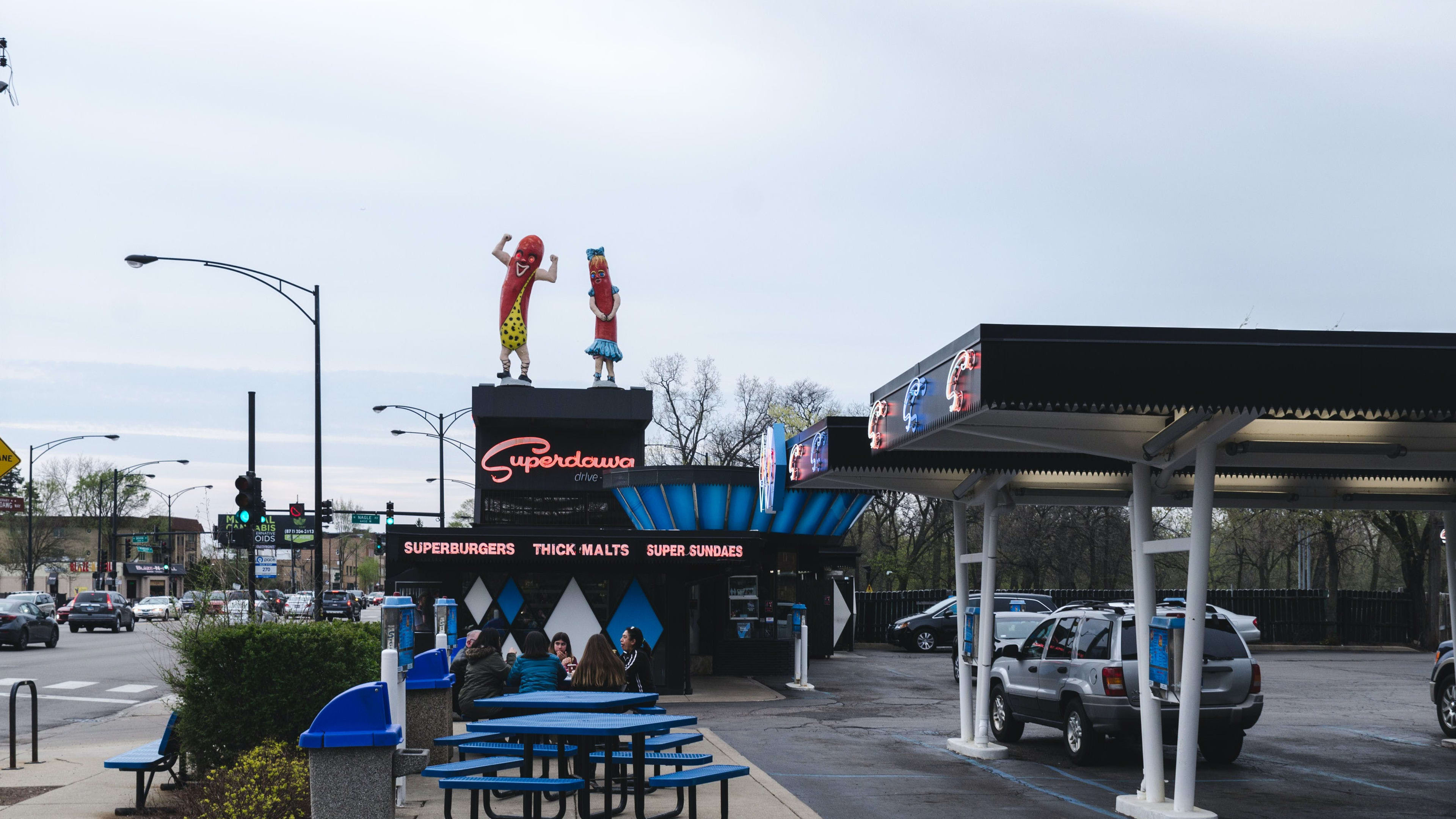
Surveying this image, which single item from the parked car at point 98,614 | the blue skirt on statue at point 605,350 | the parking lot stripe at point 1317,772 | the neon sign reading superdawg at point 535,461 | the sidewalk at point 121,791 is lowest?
the parked car at point 98,614

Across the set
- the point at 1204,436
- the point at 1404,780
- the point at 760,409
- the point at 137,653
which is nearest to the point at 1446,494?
the point at 1404,780

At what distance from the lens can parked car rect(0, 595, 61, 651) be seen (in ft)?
129

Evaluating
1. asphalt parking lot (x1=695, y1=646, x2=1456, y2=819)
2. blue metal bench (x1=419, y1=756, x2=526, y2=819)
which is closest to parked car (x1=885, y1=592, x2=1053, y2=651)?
asphalt parking lot (x1=695, y1=646, x2=1456, y2=819)

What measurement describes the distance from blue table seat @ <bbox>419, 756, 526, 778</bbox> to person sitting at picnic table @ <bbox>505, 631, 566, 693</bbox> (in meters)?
2.06

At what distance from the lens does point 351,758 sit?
8117 millimetres

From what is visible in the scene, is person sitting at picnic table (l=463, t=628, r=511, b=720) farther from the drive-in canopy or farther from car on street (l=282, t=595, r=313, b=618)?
car on street (l=282, t=595, r=313, b=618)

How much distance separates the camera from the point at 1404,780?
47.4ft

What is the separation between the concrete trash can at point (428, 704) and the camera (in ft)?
42.6

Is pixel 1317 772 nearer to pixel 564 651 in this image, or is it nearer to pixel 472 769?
pixel 564 651

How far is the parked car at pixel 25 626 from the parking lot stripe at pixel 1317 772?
35.7m

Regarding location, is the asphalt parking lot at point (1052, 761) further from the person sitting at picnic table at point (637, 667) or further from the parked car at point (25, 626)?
the parked car at point (25, 626)

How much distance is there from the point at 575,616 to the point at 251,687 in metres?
14.5

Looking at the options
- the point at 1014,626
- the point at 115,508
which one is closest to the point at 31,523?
the point at 115,508

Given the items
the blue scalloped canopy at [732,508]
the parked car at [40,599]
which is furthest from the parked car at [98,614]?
the blue scalloped canopy at [732,508]
